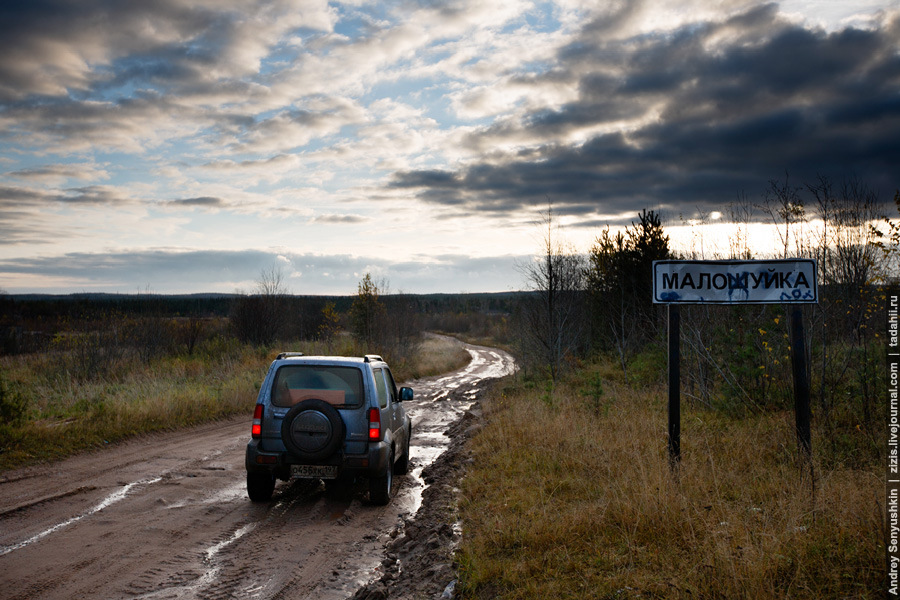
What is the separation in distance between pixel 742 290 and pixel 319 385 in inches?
209

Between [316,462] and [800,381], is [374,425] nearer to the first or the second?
[316,462]

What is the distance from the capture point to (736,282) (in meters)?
6.12

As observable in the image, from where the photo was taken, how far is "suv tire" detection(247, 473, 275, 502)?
293 inches

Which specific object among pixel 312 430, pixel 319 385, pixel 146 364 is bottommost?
pixel 146 364

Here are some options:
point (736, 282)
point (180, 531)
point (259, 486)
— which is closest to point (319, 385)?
point (259, 486)

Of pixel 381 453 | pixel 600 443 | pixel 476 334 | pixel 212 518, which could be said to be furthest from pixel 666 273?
pixel 476 334

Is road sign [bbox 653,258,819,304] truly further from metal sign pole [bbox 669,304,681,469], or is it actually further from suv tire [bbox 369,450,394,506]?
suv tire [bbox 369,450,394,506]

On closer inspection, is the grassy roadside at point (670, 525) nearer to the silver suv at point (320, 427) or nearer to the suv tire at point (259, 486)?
the silver suv at point (320, 427)

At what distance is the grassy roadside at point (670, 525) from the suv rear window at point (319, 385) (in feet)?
6.72

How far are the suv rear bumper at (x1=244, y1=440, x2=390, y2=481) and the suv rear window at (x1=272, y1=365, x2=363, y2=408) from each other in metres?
0.63

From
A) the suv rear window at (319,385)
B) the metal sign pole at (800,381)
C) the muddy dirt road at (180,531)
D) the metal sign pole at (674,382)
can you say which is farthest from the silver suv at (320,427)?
the metal sign pole at (800,381)

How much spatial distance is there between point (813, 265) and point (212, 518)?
23.8 ft

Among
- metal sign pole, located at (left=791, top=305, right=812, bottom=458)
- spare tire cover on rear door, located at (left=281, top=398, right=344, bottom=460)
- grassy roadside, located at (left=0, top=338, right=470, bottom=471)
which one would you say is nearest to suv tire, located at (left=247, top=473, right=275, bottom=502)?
spare tire cover on rear door, located at (left=281, top=398, right=344, bottom=460)

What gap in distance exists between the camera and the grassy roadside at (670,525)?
407 centimetres
